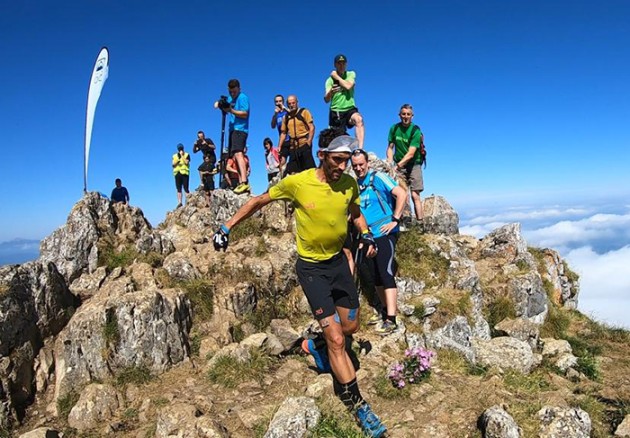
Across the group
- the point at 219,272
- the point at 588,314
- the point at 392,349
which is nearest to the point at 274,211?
the point at 219,272

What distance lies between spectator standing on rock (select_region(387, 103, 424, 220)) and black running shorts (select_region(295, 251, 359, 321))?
6.20m

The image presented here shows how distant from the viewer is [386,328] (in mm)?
8922

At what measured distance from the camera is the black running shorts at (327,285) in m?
6.04

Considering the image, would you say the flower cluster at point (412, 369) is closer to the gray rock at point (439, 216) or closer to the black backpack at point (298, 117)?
the black backpack at point (298, 117)

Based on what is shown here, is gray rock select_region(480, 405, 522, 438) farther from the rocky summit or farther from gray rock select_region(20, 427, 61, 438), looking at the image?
gray rock select_region(20, 427, 61, 438)

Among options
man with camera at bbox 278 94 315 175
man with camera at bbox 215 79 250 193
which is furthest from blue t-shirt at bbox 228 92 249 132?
man with camera at bbox 278 94 315 175

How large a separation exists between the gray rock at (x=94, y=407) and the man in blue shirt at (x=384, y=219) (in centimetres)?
550

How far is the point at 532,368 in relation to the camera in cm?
888

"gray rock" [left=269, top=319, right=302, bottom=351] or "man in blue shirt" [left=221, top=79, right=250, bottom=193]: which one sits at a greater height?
"man in blue shirt" [left=221, top=79, right=250, bottom=193]

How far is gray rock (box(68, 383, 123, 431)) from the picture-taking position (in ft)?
22.8

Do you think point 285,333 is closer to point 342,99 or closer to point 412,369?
point 412,369

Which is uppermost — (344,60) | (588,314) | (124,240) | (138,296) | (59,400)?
(344,60)

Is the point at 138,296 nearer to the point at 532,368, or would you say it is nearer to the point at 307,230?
the point at 307,230

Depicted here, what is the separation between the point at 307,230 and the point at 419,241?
6.83 metres
